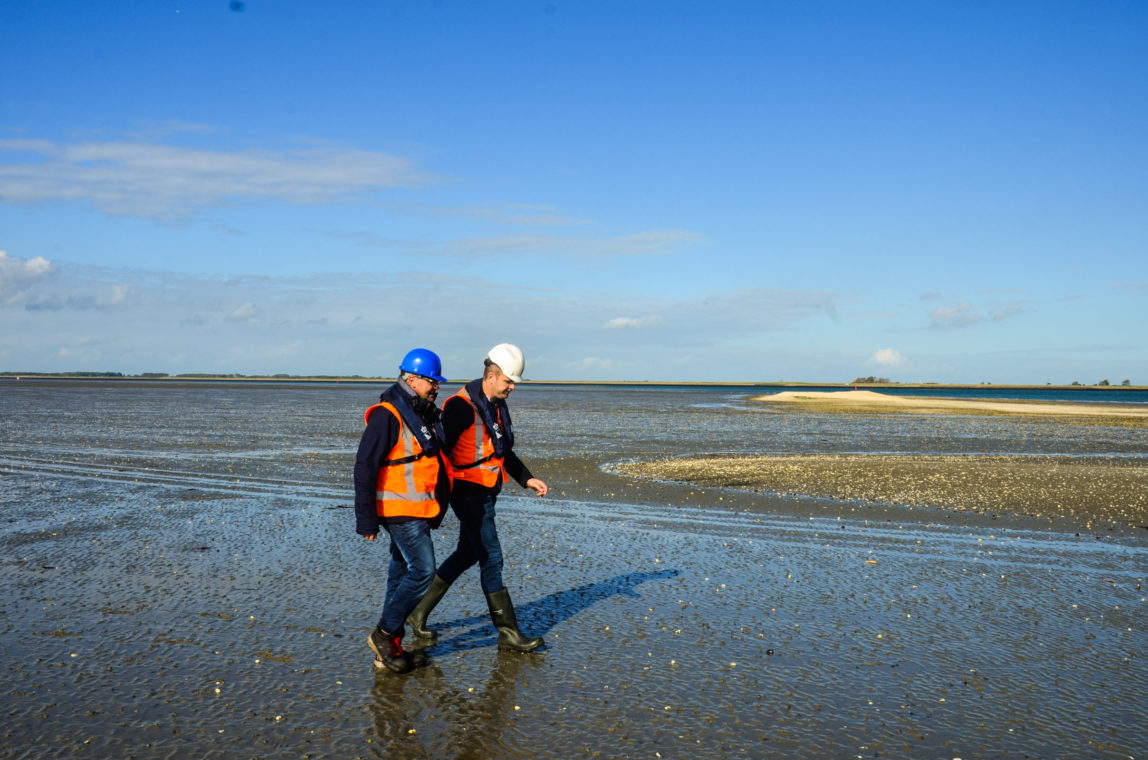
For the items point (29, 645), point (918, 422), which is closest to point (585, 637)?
point (29, 645)

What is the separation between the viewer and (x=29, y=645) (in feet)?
21.2

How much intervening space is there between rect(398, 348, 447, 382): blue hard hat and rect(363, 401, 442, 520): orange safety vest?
1.18 ft

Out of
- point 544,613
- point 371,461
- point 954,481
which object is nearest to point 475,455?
point 371,461

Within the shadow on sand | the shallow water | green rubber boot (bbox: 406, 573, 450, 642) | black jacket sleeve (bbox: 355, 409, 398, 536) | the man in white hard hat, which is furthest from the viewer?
the shadow on sand

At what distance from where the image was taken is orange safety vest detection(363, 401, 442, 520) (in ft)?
20.0

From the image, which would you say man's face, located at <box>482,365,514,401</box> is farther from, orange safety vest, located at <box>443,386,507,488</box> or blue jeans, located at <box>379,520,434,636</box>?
blue jeans, located at <box>379,520,434,636</box>

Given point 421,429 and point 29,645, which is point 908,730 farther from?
point 29,645

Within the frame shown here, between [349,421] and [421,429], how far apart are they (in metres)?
32.2

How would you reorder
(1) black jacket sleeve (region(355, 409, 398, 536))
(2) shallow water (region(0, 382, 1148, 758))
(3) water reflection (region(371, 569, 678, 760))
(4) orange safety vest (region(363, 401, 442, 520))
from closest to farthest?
(3) water reflection (region(371, 569, 678, 760)), (2) shallow water (region(0, 382, 1148, 758)), (1) black jacket sleeve (region(355, 409, 398, 536)), (4) orange safety vest (region(363, 401, 442, 520))

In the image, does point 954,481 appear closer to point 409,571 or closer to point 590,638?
point 590,638

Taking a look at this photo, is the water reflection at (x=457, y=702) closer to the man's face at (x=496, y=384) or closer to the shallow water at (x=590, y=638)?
the shallow water at (x=590, y=638)

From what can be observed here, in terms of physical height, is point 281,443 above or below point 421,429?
below

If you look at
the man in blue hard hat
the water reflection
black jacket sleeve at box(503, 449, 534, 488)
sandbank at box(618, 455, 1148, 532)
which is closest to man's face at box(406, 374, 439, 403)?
the man in blue hard hat

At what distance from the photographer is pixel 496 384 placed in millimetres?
6625
